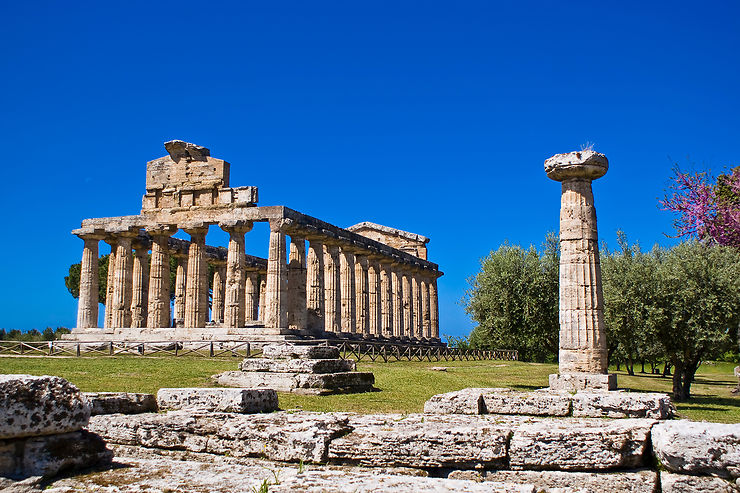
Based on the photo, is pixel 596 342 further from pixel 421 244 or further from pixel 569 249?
pixel 421 244

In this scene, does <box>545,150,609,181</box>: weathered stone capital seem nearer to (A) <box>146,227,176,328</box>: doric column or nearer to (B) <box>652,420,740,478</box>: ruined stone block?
(B) <box>652,420,740,478</box>: ruined stone block


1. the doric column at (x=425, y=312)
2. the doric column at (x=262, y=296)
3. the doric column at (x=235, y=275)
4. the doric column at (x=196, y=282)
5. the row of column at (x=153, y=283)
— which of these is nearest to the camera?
the doric column at (x=235, y=275)

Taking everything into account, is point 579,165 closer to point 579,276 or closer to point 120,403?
point 579,276

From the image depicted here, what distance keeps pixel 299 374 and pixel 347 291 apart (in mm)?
26518

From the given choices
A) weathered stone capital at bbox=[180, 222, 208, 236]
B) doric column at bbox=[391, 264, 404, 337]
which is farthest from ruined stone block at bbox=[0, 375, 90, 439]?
doric column at bbox=[391, 264, 404, 337]

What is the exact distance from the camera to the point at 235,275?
35.9 metres

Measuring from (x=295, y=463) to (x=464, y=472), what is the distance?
1.88 metres

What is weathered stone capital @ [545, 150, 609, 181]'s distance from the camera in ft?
55.3

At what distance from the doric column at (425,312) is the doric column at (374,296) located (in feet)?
26.4

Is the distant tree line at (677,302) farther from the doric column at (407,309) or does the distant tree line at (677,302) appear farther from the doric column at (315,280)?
the doric column at (407,309)

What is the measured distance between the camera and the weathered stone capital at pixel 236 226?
35.3m

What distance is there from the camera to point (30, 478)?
638cm

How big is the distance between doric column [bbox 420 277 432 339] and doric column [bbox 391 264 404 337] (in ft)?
14.3

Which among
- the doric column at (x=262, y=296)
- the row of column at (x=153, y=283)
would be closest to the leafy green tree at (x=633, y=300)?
the row of column at (x=153, y=283)
